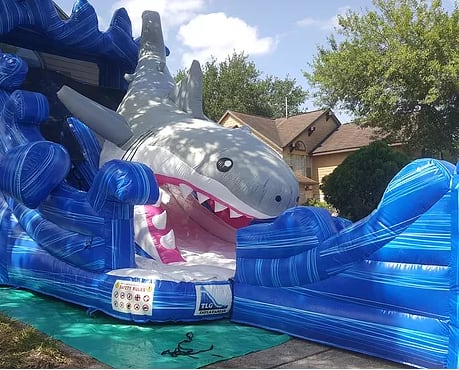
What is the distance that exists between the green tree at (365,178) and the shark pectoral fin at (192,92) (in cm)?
556

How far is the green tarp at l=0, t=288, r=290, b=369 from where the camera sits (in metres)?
3.59

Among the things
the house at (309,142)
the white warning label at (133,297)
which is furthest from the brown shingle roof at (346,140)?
the white warning label at (133,297)

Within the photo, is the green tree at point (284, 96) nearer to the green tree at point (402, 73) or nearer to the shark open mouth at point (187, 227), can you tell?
the green tree at point (402, 73)

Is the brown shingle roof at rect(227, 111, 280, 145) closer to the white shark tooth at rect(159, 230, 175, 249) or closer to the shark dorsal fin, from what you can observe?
the shark dorsal fin

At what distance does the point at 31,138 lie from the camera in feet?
18.5

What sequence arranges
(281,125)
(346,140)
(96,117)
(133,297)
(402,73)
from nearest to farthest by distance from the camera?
(133,297)
(96,117)
(402,73)
(346,140)
(281,125)

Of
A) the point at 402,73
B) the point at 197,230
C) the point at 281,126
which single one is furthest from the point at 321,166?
the point at 197,230

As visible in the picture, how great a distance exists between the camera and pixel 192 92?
6207 mm

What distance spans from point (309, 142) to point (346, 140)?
1.86 m

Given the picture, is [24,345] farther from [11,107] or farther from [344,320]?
[11,107]

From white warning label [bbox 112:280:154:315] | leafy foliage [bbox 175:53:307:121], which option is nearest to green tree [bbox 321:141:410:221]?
white warning label [bbox 112:280:154:315]

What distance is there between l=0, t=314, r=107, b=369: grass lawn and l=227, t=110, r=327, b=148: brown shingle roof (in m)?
21.1

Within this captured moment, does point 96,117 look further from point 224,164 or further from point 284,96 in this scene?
point 284,96

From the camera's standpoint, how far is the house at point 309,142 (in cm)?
2412
